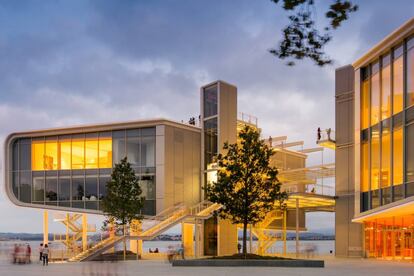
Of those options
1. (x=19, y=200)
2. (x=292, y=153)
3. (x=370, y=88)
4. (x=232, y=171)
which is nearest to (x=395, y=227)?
(x=370, y=88)

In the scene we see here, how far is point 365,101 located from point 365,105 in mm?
254

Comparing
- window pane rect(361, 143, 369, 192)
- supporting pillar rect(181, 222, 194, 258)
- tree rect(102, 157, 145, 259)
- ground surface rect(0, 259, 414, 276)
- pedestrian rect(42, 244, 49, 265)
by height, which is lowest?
supporting pillar rect(181, 222, 194, 258)

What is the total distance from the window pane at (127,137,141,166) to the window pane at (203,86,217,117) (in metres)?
6.63

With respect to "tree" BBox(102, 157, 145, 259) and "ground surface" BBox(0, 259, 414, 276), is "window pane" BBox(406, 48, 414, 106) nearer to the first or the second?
"ground surface" BBox(0, 259, 414, 276)

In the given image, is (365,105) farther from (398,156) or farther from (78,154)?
(78,154)

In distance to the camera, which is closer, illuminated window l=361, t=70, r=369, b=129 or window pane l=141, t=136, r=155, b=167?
illuminated window l=361, t=70, r=369, b=129

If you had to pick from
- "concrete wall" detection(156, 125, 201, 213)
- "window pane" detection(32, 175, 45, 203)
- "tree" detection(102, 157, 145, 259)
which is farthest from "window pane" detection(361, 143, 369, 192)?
"window pane" detection(32, 175, 45, 203)

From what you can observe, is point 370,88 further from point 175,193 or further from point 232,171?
point 175,193

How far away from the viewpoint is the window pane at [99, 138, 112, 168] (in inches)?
2067

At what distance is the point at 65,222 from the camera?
5719 cm

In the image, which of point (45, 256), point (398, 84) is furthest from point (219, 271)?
point (398, 84)

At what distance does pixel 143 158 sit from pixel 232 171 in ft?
55.6

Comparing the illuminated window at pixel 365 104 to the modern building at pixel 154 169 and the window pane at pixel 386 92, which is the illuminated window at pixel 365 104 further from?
the modern building at pixel 154 169

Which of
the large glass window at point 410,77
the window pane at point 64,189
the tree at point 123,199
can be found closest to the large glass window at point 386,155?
the large glass window at point 410,77
